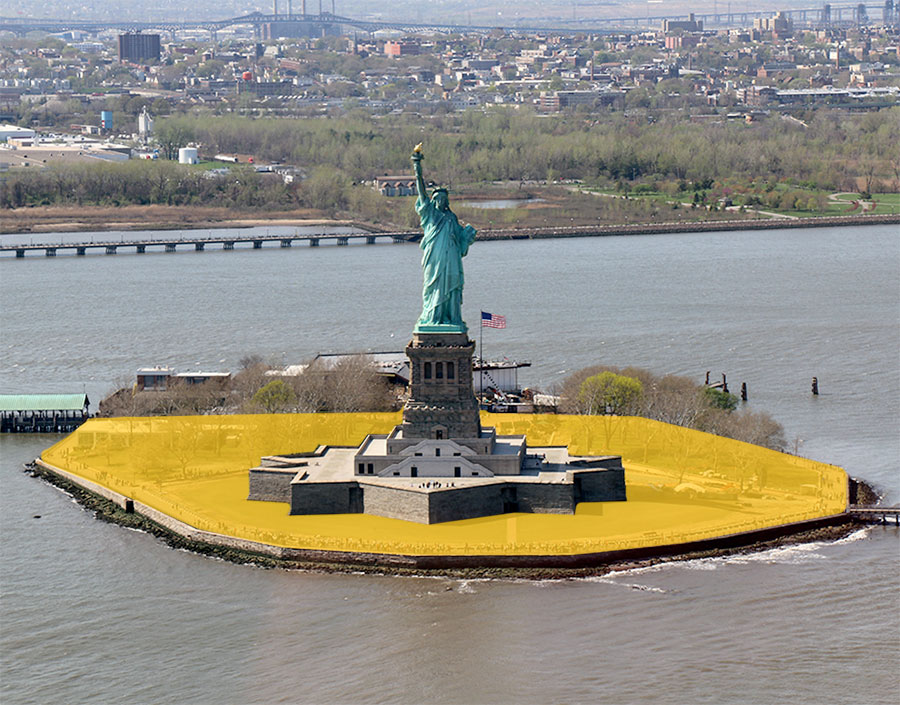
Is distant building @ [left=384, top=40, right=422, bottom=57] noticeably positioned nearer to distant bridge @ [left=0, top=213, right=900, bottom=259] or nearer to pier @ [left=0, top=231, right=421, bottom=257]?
distant bridge @ [left=0, top=213, right=900, bottom=259]

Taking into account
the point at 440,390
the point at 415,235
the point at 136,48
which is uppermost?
the point at 440,390

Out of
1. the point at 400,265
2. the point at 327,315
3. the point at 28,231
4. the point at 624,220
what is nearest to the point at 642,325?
the point at 327,315

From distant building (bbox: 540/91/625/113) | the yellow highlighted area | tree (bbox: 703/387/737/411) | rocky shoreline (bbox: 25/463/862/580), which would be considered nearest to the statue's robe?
the yellow highlighted area

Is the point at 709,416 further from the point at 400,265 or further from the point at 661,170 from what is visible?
the point at 661,170

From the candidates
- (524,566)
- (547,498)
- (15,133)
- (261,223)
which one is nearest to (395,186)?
(261,223)

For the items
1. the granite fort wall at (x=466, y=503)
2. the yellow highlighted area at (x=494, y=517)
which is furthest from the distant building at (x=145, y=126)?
the granite fort wall at (x=466, y=503)

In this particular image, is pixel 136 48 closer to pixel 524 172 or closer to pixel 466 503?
pixel 524 172
